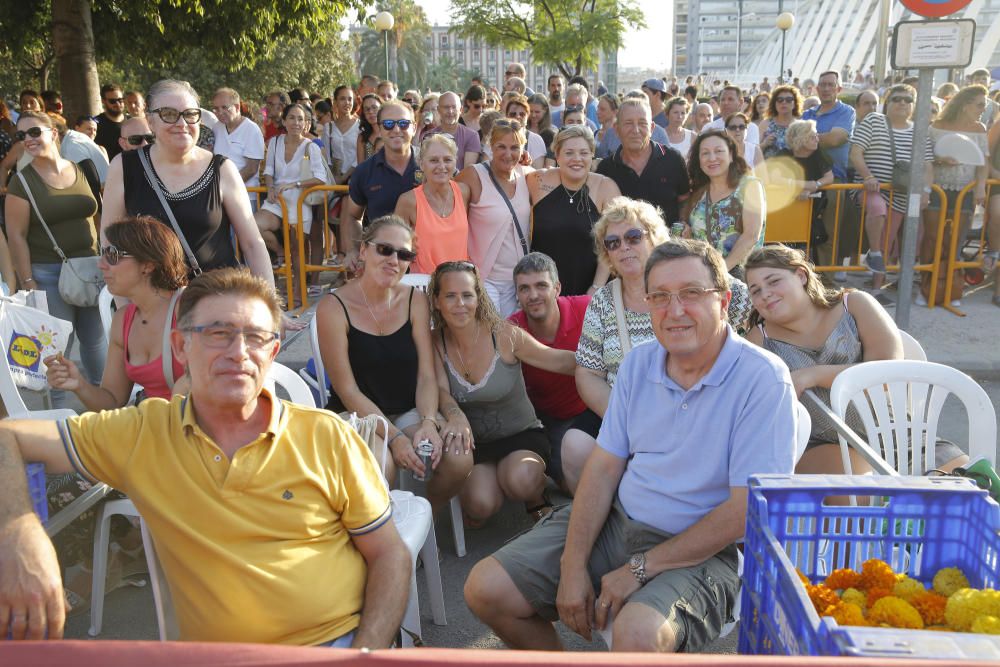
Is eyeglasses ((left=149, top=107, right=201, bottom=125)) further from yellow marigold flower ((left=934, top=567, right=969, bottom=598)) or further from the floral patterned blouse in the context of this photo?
yellow marigold flower ((left=934, top=567, right=969, bottom=598))

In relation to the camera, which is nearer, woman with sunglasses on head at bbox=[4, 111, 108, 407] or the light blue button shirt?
the light blue button shirt

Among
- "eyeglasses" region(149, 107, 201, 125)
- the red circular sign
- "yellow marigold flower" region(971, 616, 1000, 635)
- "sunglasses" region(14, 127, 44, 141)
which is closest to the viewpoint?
"yellow marigold flower" region(971, 616, 1000, 635)

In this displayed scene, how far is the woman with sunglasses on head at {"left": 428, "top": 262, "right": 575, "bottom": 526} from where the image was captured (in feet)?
12.3

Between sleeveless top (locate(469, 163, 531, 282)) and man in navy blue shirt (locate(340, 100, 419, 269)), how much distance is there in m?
0.76

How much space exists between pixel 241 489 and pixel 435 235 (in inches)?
117

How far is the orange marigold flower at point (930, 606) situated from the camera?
1651 mm

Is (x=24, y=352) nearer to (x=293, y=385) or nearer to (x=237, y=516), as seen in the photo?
(x=293, y=385)

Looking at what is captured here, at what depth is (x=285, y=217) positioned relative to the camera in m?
7.53

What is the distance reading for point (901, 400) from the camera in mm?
3236

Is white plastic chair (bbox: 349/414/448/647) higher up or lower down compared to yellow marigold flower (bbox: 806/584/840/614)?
lower down

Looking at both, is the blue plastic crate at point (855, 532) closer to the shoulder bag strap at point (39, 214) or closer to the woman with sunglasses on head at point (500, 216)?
the woman with sunglasses on head at point (500, 216)

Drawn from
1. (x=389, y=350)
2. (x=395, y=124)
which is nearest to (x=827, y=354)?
(x=389, y=350)

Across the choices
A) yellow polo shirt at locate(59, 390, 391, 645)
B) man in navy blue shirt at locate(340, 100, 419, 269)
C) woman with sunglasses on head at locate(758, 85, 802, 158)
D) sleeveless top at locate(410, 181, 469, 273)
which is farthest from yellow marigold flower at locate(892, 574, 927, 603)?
woman with sunglasses on head at locate(758, 85, 802, 158)

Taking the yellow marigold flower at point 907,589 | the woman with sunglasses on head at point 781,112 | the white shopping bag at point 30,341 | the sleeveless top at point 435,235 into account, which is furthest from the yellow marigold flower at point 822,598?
the woman with sunglasses on head at point 781,112
